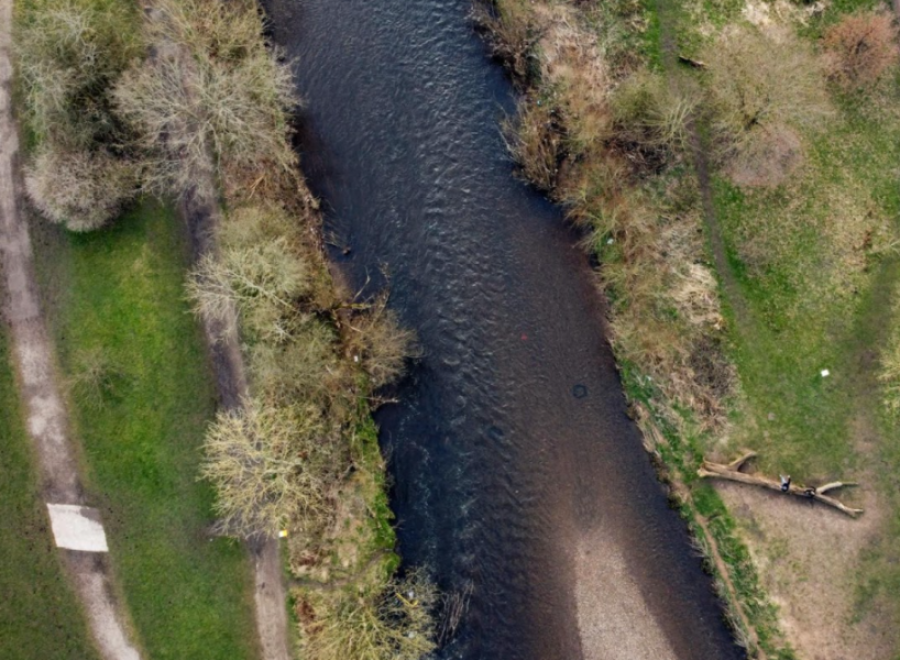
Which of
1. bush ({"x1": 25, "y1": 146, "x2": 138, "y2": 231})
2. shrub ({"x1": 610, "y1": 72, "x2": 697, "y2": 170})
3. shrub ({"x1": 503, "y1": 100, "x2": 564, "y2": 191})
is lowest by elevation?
bush ({"x1": 25, "y1": 146, "x2": 138, "y2": 231})

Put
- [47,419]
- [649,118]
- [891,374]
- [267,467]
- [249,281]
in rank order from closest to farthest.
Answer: [267,467]
[249,281]
[891,374]
[47,419]
[649,118]

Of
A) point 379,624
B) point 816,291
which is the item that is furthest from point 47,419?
point 816,291

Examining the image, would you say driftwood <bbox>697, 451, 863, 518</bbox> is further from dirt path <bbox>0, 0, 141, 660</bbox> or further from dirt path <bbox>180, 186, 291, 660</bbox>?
dirt path <bbox>0, 0, 141, 660</bbox>

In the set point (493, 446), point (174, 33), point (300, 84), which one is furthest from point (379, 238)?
point (174, 33)

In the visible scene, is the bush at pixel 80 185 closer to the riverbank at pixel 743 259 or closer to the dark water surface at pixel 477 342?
the dark water surface at pixel 477 342

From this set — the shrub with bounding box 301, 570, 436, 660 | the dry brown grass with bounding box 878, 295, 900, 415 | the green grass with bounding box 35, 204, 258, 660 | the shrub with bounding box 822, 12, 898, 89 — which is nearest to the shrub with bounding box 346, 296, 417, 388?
the green grass with bounding box 35, 204, 258, 660

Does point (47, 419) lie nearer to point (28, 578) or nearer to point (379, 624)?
point (28, 578)
